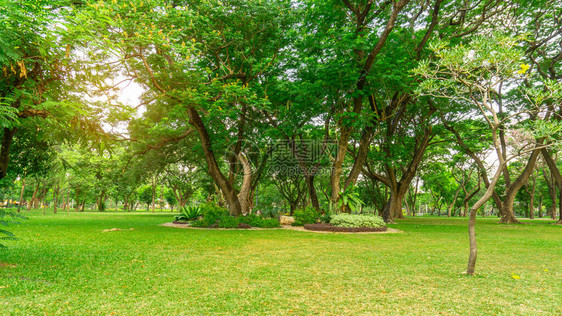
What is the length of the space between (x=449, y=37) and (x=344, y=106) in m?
6.18

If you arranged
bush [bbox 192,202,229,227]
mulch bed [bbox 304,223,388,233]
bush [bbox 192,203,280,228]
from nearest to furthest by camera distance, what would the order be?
1. mulch bed [bbox 304,223,388,233]
2. bush [bbox 192,203,280,228]
3. bush [bbox 192,202,229,227]

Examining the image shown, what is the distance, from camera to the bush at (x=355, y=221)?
523 inches

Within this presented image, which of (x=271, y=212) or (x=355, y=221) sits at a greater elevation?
(x=355, y=221)

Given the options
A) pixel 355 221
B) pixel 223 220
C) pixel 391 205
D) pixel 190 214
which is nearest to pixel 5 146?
pixel 223 220

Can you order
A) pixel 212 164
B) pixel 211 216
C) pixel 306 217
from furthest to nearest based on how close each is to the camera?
pixel 212 164, pixel 306 217, pixel 211 216

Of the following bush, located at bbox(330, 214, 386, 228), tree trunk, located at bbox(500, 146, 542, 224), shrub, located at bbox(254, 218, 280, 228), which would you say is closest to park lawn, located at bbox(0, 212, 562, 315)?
bush, located at bbox(330, 214, 386, 228)

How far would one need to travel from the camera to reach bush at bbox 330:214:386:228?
13.3 meters

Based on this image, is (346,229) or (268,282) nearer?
(268,282)

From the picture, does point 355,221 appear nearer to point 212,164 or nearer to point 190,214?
point 212,164

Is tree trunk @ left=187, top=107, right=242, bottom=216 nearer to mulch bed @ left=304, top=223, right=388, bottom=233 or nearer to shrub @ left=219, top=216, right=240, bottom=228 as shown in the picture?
shrub @ left=219, top=216, right=240, bottom=228

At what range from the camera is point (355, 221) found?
13.3m

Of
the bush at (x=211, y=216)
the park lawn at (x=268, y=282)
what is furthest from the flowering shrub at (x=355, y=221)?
the park lawn at (x=268, y=282)

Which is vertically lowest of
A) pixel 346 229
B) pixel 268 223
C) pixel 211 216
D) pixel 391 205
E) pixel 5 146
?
pixel 268 223

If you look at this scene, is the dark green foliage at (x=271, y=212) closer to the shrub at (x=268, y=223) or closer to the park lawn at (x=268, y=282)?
the shrub at (x=268, y=223)
